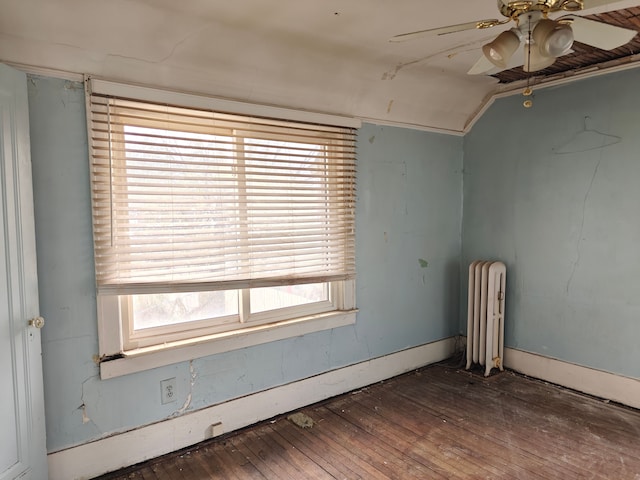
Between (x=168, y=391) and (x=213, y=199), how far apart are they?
43.4 inches

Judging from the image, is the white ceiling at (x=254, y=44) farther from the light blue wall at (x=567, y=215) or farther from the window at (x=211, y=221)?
the light blue wall at (x=567, y=215)

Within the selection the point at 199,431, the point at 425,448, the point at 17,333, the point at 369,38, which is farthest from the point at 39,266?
the point at 425,448

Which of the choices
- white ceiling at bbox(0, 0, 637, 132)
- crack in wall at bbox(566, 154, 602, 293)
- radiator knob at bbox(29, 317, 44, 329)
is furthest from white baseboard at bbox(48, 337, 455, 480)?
white ceiling at bbox(0, 0, 637, 132)

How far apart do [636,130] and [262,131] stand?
8.09 ft

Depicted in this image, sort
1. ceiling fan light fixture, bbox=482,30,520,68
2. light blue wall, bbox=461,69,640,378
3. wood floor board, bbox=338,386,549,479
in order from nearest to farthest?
ceiling fan light fixture, bbox=482,30,520,68, wood floor board, bbox=338,386,549,479, light blue wall, bbox=461,69,640,378

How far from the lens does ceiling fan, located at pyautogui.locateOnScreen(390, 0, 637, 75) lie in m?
1.44

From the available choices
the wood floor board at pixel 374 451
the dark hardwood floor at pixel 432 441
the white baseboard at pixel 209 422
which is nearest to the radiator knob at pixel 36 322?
the white baseboard at pixel 209 422

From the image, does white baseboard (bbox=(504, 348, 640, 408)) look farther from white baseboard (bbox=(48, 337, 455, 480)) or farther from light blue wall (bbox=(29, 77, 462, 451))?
white baseboard (bbox=(48, 337, 455, 480))

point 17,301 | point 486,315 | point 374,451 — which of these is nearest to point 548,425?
point 486,315

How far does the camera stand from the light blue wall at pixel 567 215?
2.81 metres

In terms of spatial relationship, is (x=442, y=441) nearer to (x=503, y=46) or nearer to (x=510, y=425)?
(x=510, y=425)

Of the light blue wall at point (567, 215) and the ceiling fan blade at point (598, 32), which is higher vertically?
the ceiling fan blade at point (598, 32)

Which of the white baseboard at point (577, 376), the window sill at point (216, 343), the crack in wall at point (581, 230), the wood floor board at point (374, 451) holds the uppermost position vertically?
the crack in wall at point (581, 230)

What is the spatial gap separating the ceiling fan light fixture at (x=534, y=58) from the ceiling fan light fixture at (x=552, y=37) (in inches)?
1.9
